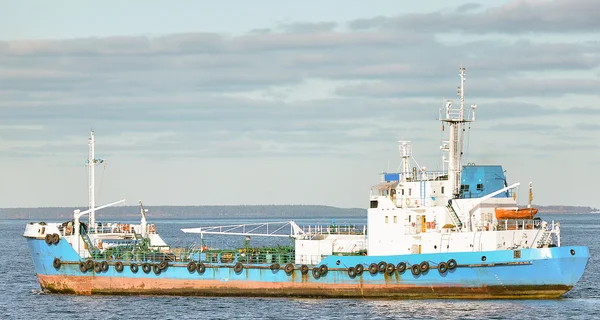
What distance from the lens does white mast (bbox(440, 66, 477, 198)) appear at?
47.7 meters

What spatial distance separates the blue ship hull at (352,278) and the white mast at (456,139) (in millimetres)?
3939

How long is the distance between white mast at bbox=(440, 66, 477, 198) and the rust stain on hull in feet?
15.4

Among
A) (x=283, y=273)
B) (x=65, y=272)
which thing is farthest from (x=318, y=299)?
(x=65, y=272)

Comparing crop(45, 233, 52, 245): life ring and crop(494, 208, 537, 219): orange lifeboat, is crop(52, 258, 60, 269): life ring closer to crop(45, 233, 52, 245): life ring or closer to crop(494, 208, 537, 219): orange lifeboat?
crop(45, 233, 52, 245): life ring

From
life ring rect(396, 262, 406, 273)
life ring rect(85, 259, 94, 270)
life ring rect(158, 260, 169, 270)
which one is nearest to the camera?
life ring rect(396, 262, 406, 273)

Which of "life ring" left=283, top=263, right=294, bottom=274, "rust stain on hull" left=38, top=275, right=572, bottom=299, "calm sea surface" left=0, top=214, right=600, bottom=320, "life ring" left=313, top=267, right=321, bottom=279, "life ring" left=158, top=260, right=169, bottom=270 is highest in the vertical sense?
"life ring" left=158, top=260, right=169, bottom=270

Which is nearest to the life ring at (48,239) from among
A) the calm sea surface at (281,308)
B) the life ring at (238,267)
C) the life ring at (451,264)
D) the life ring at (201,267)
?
the calm sea surface at (281,308)

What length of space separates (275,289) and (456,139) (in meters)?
10.6

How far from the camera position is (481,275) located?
44875mm

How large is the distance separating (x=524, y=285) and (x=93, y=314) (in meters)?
18.7

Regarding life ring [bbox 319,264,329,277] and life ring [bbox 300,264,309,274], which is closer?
life ring [bbox 319,264,329,277]

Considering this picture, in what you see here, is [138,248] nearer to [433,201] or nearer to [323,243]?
[323,243]

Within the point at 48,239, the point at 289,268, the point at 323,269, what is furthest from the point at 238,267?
the point at 48,239

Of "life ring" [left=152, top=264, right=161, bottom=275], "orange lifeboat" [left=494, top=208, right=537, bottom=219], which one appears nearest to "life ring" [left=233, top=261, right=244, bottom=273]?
"life ring" [left=152, top=264, right=161, bottom=275]
